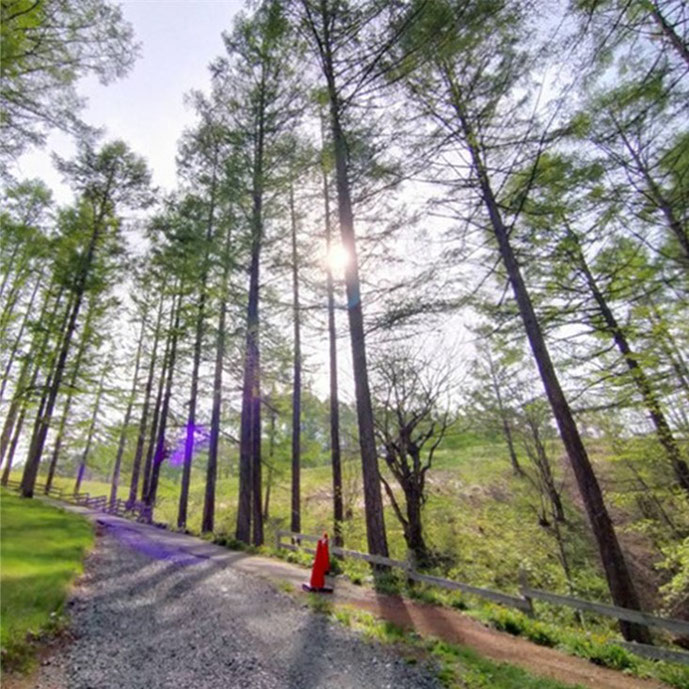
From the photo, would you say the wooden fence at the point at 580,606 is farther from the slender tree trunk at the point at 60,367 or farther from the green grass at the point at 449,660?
the slender tree trunk at the point at 60,367

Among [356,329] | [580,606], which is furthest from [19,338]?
[580,606]

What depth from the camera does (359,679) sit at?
10.6ft

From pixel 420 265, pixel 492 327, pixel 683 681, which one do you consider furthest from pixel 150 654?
pixel 492 327

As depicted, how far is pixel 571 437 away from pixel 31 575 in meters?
7.96

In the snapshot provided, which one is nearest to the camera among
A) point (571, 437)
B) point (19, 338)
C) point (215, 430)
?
point (571, 437)

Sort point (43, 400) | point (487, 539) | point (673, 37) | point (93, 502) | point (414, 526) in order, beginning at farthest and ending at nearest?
point (93, 502), point (43, 400), point (487, 539), point (414, 526), point (673, 37)

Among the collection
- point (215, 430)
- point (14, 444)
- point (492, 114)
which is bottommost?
point (215, 430)

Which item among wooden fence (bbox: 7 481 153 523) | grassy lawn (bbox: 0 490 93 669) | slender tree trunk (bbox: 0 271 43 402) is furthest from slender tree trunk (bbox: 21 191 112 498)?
wooden fence (bbox: 7 481 153 523)

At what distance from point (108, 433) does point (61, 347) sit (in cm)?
447

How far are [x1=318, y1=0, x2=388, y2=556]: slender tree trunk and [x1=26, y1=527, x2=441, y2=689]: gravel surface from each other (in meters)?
1.99

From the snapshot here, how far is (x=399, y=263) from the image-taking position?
29.2 feet

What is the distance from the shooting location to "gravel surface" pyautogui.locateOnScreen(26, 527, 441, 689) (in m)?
3.09

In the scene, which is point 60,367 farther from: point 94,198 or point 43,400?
point 94,198

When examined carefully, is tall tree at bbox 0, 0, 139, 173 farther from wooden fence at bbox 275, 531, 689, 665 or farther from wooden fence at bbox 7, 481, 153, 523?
wooden fence at bbox 7, 481, 153, 523
